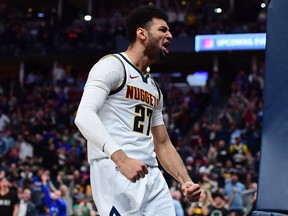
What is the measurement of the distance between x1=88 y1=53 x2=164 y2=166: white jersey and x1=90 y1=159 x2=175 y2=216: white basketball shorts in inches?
4.1

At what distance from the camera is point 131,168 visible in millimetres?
3445

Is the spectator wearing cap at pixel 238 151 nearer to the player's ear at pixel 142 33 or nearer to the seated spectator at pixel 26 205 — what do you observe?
the seated spectator at pixel 26 205

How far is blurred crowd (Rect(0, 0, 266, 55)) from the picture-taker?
25078 mm

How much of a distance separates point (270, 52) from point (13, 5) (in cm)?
2926

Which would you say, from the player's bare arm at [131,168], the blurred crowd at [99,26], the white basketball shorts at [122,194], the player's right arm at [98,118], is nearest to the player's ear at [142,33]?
the player's right arm at [98,118]

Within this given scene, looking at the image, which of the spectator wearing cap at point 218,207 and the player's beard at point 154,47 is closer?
the player's beard at point 154,47

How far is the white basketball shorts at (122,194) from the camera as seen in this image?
388 centimetres

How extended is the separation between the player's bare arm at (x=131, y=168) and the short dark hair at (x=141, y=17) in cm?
108

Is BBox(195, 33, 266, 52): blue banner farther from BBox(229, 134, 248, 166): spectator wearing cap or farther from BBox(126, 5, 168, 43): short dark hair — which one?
BBox(126, 5, 168, 43): short dark hair

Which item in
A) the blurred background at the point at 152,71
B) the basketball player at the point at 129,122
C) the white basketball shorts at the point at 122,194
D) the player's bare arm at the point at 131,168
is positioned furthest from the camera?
the blurred background at the point at 152,71

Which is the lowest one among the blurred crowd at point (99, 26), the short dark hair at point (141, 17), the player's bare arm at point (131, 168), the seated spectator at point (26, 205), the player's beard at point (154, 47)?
the seated spectator at point (26, 205)

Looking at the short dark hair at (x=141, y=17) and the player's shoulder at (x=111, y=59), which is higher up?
the short dark hair at (x=141, y=17)

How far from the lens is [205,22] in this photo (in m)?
25.2

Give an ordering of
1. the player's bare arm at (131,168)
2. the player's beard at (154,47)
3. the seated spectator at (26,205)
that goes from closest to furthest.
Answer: the player's bare arm at (131,168)
the player's beard at (154,47)
the seated spectator at (26,205)
